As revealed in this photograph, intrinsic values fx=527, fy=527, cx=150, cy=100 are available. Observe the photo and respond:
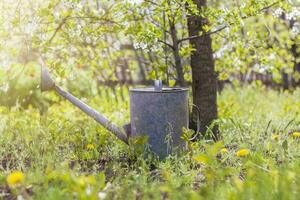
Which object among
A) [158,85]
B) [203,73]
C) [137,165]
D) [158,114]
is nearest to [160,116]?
[158,114]

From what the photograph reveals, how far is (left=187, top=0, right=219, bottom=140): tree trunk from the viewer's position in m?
4.12

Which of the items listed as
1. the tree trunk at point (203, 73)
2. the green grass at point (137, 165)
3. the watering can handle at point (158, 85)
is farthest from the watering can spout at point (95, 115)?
the tree trunk at point (203, 73)

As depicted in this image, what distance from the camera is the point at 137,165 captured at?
3137 millimetres

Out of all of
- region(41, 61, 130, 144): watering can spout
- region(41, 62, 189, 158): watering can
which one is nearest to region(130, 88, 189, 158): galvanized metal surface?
region(41, 62, 189, 158): watering can

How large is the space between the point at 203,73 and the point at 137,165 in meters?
1.26

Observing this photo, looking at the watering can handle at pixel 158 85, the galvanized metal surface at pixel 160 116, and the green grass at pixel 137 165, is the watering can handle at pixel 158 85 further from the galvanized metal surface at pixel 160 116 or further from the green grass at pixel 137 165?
the green grass at pixel 137 165

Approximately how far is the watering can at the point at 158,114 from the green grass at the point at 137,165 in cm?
11

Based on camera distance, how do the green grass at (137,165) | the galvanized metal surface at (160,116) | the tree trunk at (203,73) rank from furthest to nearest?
the tree trunk at (203,73) → the galvanized metal surface at (160,116) → the green grass at (137,165)

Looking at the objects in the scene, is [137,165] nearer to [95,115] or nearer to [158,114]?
[158,114]

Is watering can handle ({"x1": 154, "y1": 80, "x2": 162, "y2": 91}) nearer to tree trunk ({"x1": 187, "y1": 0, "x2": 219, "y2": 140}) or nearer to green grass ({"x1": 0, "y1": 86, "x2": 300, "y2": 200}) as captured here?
green grass ({"x1": 0, "y1": 86, "x2": 300, "y2": 200})

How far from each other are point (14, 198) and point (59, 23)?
2061 millimetres

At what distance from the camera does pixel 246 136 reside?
11.8 ft

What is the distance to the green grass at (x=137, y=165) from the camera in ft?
6.87

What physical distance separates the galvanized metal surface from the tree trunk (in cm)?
82
